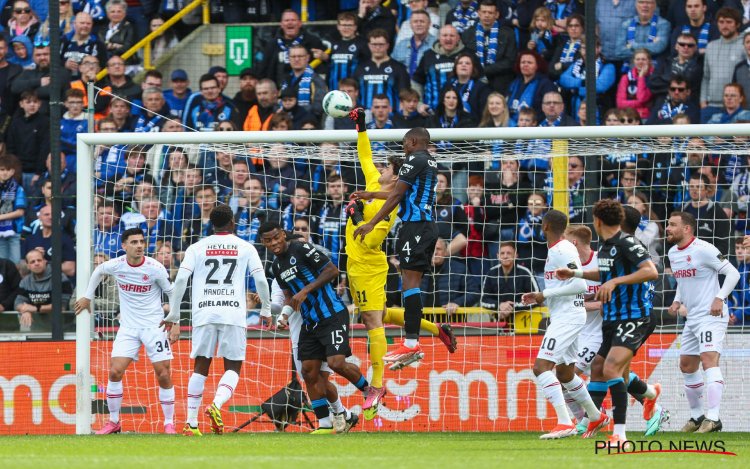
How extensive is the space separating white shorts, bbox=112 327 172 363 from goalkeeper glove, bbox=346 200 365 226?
2.32m

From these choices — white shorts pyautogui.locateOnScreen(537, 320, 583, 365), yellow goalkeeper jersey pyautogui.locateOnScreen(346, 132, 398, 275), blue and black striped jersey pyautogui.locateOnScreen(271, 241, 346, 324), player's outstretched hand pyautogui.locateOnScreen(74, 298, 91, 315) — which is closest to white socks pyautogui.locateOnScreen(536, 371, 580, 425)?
white shorts pyautogui.locateOnScreen(537, 320, 583, 365)

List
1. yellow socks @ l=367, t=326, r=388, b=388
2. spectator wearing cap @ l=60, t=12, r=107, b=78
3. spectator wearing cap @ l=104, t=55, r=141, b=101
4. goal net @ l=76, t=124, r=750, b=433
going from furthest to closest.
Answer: spectator wearing cap @ l=60, t=12, r=107, b=78
spectator wearing cap @ l=104, t=55, r=141, b=101
goal net @ l=76, t=124, r=750, b=433
yellow socks @ l=367, t=326, r=388, b=388

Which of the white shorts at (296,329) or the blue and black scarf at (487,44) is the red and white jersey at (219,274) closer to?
the white shorts at (296,329)

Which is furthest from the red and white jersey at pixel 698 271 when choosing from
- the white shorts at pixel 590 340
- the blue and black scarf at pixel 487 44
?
the blue and black scarf at pixel 487 44

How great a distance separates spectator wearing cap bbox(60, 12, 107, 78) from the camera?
1944cm

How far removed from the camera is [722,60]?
16281 millimetres

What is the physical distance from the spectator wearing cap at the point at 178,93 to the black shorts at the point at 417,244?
6.99 meters

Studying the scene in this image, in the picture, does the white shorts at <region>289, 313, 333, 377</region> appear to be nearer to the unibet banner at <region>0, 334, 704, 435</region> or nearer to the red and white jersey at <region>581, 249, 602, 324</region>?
the unibet banner at <region>0, 334, 704, 435</region>

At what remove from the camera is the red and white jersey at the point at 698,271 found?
13.0 metres

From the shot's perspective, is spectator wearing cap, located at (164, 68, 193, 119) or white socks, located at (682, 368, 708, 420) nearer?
white socks, located at (682, 368, 708, 420)

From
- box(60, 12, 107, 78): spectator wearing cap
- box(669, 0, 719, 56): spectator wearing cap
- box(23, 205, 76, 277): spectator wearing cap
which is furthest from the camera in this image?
box(60, 12, 107, 78): spectator wearing cap

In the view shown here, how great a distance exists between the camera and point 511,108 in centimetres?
1702

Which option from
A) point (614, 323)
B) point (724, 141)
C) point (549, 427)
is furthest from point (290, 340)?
point (724, 141)

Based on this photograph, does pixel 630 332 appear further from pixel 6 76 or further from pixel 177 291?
pixel 6 76
